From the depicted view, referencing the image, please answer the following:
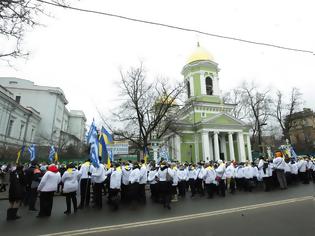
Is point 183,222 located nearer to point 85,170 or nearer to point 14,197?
point 85,170

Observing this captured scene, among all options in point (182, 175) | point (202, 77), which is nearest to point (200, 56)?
point (202, 77)

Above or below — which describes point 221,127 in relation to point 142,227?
above

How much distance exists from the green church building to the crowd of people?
63.1 feet

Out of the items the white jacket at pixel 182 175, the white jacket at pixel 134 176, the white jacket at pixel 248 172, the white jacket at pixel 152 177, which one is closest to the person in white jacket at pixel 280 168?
the white jacket at pixel 248 172

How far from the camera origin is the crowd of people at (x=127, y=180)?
801 centimetres

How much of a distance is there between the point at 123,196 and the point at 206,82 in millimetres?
34653

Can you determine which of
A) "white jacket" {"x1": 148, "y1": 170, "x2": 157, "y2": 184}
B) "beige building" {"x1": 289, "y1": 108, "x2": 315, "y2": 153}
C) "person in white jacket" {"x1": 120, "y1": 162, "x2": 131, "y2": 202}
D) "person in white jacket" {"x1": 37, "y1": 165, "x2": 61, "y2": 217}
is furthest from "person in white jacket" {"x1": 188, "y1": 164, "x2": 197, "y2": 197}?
"beige building" {"x1": 289, "y1": 108, "x2": 315, "y2": 153}

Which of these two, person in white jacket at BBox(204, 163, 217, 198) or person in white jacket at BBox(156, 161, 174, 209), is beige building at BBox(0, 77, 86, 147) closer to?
person in white jacket at BBox(204, 163, 217, 198)

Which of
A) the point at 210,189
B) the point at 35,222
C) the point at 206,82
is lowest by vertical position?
the point at 35,222

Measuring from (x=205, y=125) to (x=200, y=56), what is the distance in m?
14.6

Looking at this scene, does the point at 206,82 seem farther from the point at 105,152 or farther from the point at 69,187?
the point at 69,187

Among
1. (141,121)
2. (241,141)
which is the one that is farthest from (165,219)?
(241,141)

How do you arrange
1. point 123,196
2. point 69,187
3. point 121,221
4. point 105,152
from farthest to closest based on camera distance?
1. point 105,152
2. point 123,196
3. point 69,187
4. point 121,221

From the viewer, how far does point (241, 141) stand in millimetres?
37375
